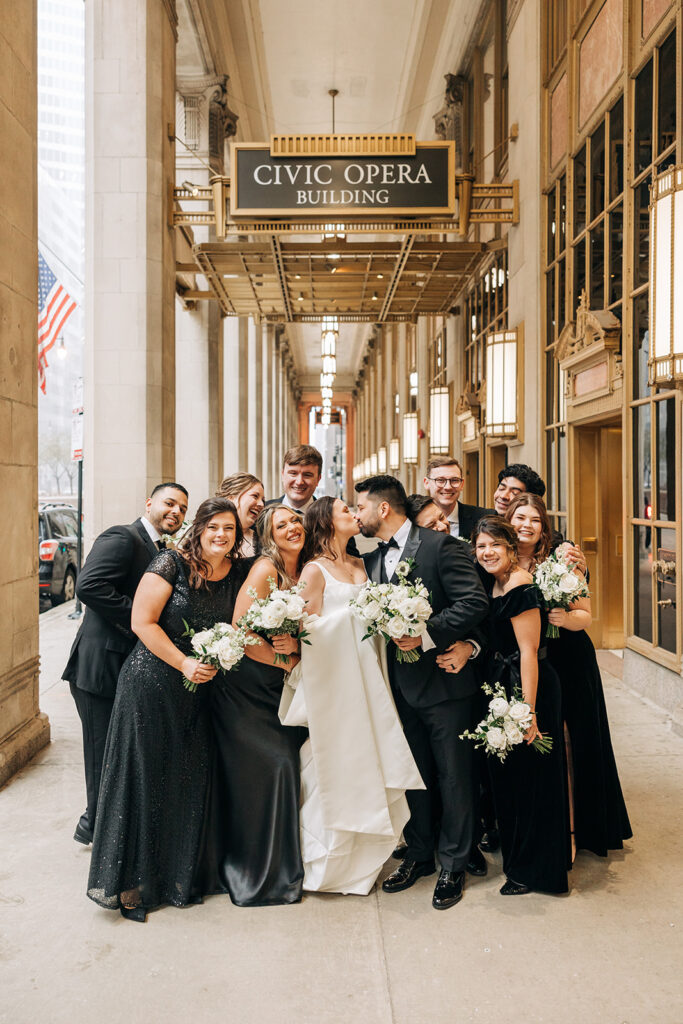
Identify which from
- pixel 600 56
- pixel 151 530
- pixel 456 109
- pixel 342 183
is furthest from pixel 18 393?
pixel 456 109

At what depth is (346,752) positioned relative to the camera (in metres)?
3.62

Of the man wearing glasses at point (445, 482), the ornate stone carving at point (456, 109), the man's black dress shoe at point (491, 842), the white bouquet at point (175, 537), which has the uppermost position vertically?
the ornate stone carving at point (456, 109)

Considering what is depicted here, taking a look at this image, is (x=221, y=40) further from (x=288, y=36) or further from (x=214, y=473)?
(x=214, y=473)

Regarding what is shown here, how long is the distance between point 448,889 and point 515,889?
35cm

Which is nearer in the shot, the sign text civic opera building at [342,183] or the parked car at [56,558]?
the sign text civic opera building at [342,183]

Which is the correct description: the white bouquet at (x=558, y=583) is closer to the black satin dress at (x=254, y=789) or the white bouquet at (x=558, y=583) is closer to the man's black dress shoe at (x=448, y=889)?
the man's black dress shoe at (x=448, y=889)

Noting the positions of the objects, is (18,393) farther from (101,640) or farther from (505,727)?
(505,727)

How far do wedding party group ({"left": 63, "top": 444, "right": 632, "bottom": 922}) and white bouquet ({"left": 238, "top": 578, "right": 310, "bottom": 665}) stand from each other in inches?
0.6

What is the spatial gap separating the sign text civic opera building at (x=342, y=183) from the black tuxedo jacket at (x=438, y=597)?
7009mm

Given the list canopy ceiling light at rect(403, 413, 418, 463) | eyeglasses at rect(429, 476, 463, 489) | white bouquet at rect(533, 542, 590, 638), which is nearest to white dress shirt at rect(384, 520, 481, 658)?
white bouquet at rect(533, 542, 590, 638)

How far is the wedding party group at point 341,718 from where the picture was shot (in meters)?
3.47

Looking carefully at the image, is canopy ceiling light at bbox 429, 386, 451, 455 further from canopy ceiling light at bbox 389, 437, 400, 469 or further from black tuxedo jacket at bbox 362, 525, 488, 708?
black tuxedo jacket at bbox 362, 525, 488, 708

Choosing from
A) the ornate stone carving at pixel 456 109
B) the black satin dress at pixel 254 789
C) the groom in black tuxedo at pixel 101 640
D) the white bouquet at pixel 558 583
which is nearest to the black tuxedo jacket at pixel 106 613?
the groom in black tuxedo at pixel 101 640

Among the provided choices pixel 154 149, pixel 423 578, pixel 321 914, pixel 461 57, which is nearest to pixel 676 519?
pixel 423 578
